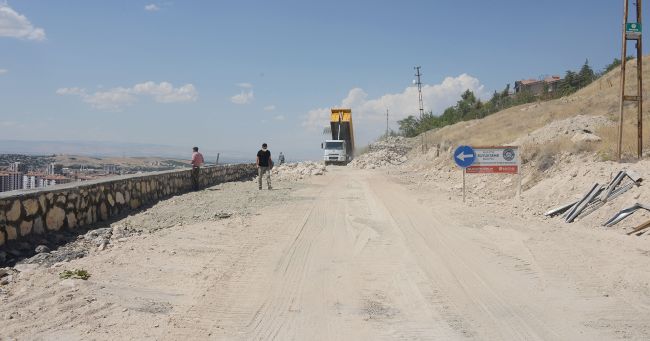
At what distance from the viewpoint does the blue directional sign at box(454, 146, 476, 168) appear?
50.2ft

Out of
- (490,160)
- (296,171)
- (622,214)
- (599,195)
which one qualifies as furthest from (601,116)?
(622,214)

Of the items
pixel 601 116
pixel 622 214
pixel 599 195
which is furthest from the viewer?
pixel 601 116

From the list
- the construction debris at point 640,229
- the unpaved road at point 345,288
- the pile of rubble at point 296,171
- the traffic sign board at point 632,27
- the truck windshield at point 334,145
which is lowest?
the unpaved road at point 345,288

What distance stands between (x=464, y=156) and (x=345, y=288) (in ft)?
32.7

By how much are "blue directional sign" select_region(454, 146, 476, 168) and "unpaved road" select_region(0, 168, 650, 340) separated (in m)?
4.83

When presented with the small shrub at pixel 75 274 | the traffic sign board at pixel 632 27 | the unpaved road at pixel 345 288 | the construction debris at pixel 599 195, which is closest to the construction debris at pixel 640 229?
the unpaved road at pixel 345 288

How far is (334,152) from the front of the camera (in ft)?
153

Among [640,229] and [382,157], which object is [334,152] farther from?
[640,229]

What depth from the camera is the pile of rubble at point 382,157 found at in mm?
46031

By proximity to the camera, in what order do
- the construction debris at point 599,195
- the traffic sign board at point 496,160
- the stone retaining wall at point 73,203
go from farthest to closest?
the traffic sign board at point 496,160 → the construction debris at point 599,195 → the stone retaining wall at point 73,203

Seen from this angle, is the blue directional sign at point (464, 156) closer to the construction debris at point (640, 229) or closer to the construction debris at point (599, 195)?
the construction debris at point (599, 195)

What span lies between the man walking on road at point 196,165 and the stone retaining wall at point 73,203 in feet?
8.88

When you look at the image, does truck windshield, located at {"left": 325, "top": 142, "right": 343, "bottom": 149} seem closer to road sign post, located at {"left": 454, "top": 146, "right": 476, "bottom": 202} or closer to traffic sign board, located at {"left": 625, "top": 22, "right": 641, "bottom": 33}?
road sign post, located at {"left": 454, "top": 146, "right": 476, "bottom": 202}

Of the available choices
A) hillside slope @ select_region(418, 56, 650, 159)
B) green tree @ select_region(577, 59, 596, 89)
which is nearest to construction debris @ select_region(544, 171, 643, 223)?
hillside slope @ select_region(418, 56, 650, 159)
